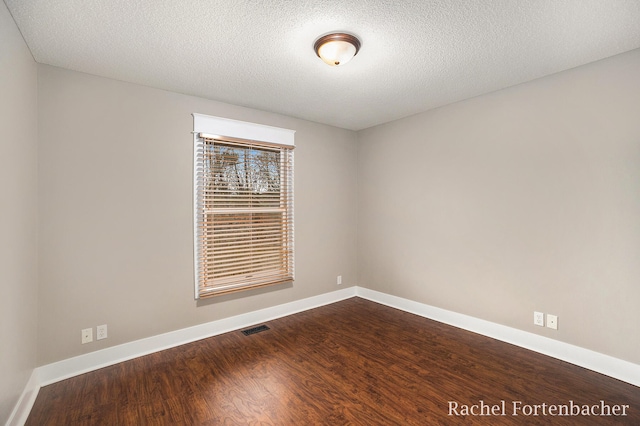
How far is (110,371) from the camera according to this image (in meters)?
2.61

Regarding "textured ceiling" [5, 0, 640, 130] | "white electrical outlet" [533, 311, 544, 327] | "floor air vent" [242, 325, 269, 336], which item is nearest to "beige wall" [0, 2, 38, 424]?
"textured ceiling" [5, 0, 640, 130]

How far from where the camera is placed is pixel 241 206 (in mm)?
3582

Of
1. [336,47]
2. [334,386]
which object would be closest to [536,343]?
[334,386]

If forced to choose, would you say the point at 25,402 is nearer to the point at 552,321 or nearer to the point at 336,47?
the point at 336,47

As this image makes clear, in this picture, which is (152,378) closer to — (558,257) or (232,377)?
(232,377)

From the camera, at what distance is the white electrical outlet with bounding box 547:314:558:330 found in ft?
9.13

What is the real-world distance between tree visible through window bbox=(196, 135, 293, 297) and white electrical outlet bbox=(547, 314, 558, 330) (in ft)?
9.18

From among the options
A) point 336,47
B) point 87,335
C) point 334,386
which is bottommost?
point 334,386

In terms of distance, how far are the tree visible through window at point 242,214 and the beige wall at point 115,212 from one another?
0.16 meters

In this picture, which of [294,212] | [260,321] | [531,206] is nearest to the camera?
[531,206]

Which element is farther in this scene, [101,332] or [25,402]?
[101,332]

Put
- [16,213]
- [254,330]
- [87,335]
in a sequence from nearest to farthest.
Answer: [16,213]
[87,335]
[254,330]

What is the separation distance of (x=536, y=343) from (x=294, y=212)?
298cm

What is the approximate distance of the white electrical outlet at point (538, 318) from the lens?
113 inches
